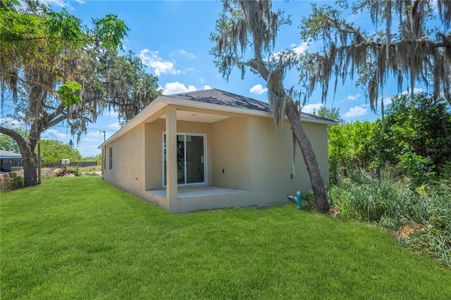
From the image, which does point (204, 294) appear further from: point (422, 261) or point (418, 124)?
point (418, 124)

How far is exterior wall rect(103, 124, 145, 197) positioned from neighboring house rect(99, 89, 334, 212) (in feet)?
0.12

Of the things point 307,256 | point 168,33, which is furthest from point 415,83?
point 168,33

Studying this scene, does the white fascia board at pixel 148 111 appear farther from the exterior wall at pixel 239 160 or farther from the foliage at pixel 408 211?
the foliage at pixel 408 211

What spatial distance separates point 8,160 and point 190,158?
35256mm

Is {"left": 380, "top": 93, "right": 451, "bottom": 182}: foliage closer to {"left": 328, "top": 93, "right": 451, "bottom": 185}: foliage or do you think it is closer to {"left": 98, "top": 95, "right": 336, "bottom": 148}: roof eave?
{"left": 328, "top": 93, "right": 451, "bottom": 185}: foliage

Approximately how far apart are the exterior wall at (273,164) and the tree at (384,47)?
5.72 ft

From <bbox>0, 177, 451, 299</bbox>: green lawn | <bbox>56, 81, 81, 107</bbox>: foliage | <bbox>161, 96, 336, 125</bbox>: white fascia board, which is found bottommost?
<bbox>0, 177, 451, 299</bbox>: green lawn

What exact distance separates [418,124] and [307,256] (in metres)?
6.70

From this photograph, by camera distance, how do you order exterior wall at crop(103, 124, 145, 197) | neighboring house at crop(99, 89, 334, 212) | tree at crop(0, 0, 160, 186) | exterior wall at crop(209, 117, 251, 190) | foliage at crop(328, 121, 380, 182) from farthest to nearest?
foliage at crop(328, 121, 380, 182)
exterior wall at crop(103, 124, 145, 197)
exterior wall at crop(209, 117, 251, 190)
neighboring house at crop(99, 89, 334, 212)
tree at crop(0, 0, 160, 186)

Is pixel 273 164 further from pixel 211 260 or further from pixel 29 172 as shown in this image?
pixel 29 172

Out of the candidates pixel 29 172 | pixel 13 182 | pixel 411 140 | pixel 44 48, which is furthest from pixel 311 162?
pixel 13 182

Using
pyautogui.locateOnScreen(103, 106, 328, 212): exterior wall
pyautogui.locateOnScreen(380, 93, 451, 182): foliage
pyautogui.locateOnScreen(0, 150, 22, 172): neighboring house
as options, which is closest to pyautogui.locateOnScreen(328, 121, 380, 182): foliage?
pyautogui.locateOnScreen(380, 93, 451, 182): foliage

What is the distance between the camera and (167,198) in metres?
6.37

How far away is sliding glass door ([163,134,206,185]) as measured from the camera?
898cm
